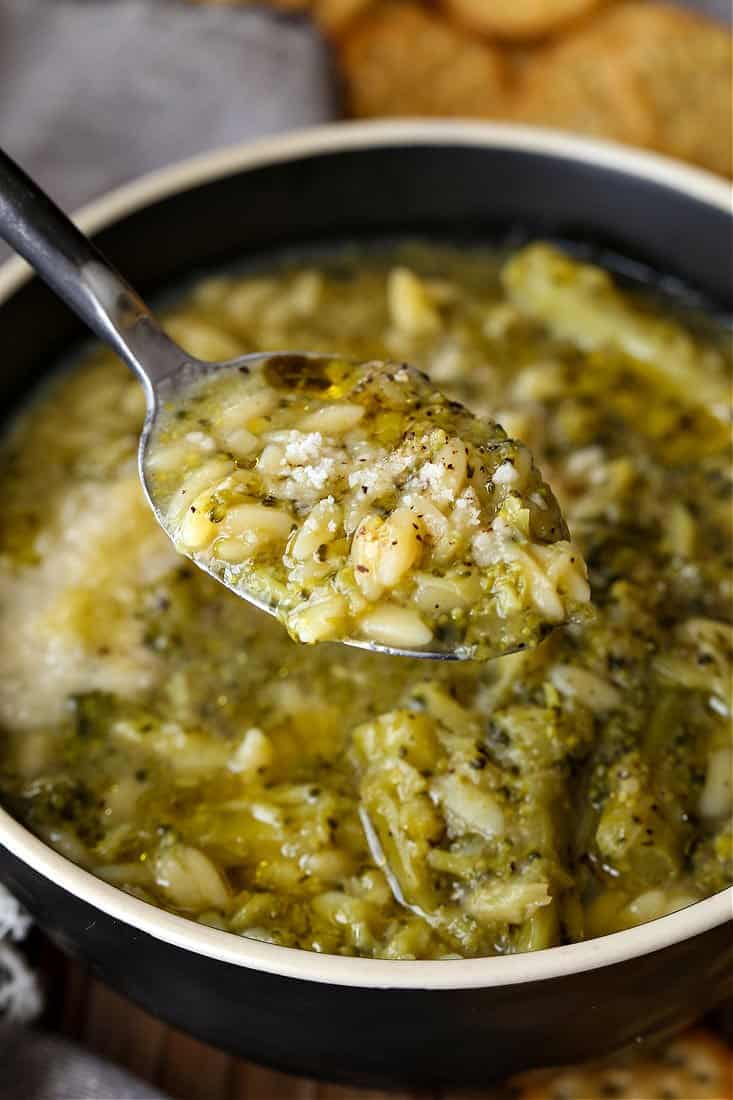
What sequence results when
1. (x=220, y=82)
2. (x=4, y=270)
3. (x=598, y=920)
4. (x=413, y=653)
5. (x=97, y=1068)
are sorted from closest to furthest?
1. (x=413, y=653)
2. (x=598, y=920)
3. (x=97, y=1068)
4. (x=4, y=270)
5. (x=220, y=82)

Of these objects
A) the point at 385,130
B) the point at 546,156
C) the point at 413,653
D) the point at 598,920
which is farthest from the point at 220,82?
the point at 598,920

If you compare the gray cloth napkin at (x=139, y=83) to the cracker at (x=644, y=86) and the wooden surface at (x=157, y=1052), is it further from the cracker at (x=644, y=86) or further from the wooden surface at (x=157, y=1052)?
the wooden surface at (x=157, y=1052)

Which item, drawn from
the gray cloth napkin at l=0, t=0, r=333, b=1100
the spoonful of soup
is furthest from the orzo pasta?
the gray cloth napkin at l=0, t=0, r=333, b=1100

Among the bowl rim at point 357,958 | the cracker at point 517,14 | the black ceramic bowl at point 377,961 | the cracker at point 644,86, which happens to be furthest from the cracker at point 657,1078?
the cracker at point 517,14

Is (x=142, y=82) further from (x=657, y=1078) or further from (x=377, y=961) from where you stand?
(x=657, y=1078)

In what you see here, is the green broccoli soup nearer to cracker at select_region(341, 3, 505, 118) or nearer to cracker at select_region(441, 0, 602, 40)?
cracker at select_region(341, 3, 505, 118)

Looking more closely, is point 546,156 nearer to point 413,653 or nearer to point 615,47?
point 615,47

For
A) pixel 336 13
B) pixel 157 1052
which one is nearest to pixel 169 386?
pixel 157 1052
